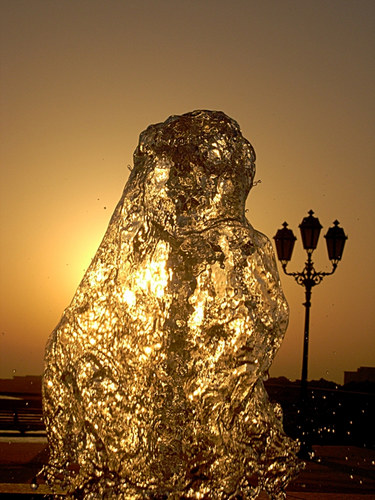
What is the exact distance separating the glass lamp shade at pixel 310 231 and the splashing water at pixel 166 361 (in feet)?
20.4

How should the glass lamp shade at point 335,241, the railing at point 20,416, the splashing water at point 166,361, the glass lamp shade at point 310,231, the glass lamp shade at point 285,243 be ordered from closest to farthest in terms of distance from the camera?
the splashing water at point 166,361 < the glass lamp shade at point 310,231 < the glass lamp shade at point 335,241 < the glass lamp shade at point 285,243 < the railing at point 20,416

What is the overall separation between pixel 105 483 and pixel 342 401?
10304 mm

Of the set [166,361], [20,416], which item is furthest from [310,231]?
[166,361]

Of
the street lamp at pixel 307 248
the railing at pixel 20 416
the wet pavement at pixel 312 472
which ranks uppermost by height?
the street lamp at pixel 307 248

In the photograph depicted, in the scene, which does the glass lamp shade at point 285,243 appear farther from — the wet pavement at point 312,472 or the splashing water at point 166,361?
the splashing water at point 166,361

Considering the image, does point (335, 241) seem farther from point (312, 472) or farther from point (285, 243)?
point (312, 472)

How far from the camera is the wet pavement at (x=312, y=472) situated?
20.0 feet

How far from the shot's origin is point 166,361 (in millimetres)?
4586

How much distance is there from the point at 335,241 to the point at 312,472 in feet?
10.6

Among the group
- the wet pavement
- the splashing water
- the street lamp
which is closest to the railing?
the wet pavement

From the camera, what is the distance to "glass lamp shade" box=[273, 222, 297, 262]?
1131 cm

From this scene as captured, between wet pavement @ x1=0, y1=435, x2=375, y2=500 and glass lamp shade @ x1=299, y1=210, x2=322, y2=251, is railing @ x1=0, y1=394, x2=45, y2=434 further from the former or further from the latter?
glass lamp shade @ x1=299, y1=210, x2=322, y2=251

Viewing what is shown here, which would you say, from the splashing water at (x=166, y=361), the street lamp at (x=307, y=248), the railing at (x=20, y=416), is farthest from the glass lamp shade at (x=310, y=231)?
the splashing water at (x=166, y=361)

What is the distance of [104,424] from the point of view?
179 inches
